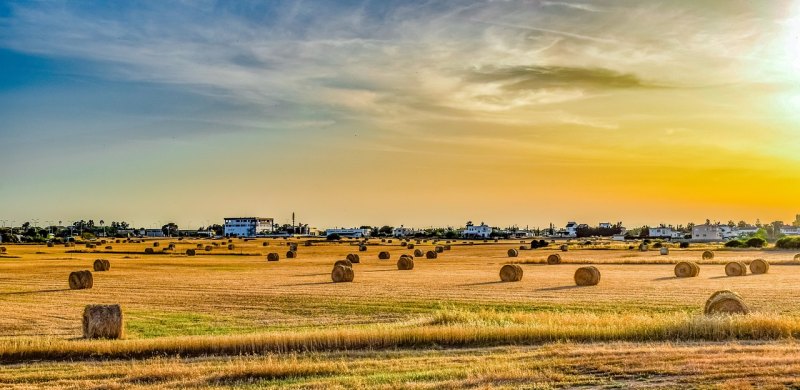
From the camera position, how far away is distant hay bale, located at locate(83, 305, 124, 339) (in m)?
23.9

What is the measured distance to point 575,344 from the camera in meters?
19.2

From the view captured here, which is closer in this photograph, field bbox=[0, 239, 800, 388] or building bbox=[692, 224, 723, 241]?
field bbox=[0, 239, 800, 388]

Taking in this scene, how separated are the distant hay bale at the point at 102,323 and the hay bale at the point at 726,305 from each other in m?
18.2

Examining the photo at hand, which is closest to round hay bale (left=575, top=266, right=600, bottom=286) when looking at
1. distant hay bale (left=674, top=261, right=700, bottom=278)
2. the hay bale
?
distant hay bale (left=674, top=261, right=700, bottom=278)

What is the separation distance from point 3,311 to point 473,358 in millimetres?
21576

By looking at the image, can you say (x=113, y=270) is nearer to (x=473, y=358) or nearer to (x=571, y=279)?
(x=571, y=279)

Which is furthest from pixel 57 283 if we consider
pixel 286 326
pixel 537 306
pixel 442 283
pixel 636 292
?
pixel 636 292

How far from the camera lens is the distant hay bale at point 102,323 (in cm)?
2391

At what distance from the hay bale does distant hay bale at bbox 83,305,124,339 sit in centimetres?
1822

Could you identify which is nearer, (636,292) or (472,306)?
(472,306)

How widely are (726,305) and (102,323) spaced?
1907 cm

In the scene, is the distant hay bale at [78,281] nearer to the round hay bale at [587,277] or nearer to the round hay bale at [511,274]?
the round hay bale at [511,274]

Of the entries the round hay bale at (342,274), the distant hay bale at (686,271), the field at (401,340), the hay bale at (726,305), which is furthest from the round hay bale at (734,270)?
the hay bale at (726,305)

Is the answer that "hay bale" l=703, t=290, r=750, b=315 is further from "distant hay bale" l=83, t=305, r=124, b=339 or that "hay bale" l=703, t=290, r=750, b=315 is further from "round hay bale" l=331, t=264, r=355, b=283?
"round hay bale" l=331, t=264, r=355, b=283
